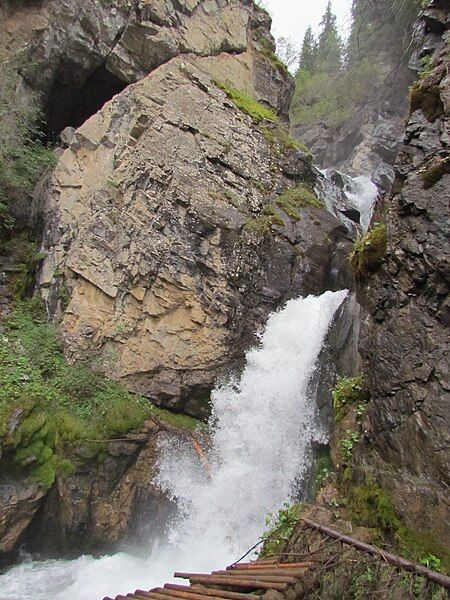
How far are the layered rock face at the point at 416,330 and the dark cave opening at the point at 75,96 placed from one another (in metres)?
11.7

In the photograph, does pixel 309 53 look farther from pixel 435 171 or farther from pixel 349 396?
pixel 349 396

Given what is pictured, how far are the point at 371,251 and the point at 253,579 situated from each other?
5785 millimetres

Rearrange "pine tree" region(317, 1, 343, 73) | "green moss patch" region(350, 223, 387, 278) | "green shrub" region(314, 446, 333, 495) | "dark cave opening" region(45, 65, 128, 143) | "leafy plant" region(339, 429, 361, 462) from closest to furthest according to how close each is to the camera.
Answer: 1. "leafy plant" region(339, 429, 361, 462)
2. "green moss patch" region(350, 223, 387, 278)
3. "green shrub" region(314, 446, 333, 495)
4. "dark cave opening" region(45, 65, 128, 143)
5. "pine tree" region(317, 1, 343, 73)

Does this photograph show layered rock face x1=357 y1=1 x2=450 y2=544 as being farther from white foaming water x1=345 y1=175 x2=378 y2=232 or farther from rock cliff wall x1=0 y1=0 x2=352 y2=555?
white foaming water x1=345 y1=175 x2=378 y2=232

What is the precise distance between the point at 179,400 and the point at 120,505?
8.48 feet

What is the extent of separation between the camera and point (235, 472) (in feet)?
30.9

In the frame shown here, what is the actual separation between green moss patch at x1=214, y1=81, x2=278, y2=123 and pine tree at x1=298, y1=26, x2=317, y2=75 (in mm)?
32503

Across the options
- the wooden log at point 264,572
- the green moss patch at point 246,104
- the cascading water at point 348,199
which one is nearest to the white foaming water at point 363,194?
the cascading water at point 348,199

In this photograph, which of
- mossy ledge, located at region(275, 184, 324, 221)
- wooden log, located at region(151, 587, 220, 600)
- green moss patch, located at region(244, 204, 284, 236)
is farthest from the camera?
mossy ledge, located at region(275, 184, 324, 221)

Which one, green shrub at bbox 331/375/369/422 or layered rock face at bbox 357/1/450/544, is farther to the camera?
green shrub at bbox 331/375/369/422

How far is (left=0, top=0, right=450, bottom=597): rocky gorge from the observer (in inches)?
256

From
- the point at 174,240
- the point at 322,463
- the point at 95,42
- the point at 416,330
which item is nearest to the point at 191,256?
the point at 174,240

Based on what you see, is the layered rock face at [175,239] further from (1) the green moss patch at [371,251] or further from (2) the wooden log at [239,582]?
(2) the wooden log at [239,582]

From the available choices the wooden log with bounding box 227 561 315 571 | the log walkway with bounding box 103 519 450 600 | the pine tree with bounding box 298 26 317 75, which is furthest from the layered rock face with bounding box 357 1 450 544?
the pine tree with bounding box 298 26 317 75
